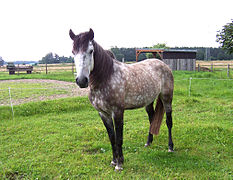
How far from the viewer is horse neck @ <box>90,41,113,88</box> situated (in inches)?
110

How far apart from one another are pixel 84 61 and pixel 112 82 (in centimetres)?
67

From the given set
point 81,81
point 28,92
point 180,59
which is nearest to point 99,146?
point 81,81

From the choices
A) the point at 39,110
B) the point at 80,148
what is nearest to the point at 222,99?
the point at 80,148

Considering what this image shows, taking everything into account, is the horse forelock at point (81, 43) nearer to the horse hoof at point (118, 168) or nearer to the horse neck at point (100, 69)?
the horse neck at point (100, 69)

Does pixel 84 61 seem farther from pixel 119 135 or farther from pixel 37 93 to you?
pixel 37 93

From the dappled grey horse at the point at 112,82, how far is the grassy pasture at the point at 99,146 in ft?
1.88

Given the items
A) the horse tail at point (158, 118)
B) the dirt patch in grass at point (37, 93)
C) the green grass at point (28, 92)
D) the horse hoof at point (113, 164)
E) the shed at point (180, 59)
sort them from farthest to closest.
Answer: the shed at point (180, 59) < the green grass at point (28, 92) < the dirt patch in grass at point (37, 93) < the horse tail at point (158, 118) < the horse hoof at point (113, 164)

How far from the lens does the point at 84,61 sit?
245 cm

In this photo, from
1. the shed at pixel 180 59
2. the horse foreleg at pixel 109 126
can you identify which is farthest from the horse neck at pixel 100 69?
the shed at pixel 180 59

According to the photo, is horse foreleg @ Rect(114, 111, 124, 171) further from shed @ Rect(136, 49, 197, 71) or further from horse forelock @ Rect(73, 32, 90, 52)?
shed @ Rect(136, 49, 197, 71)

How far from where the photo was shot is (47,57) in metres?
51.4

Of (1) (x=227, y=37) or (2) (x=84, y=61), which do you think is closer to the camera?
(2) (x=84, y=61)

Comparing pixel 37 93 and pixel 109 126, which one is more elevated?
pixel 109 126

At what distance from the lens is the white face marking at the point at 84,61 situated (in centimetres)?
239
